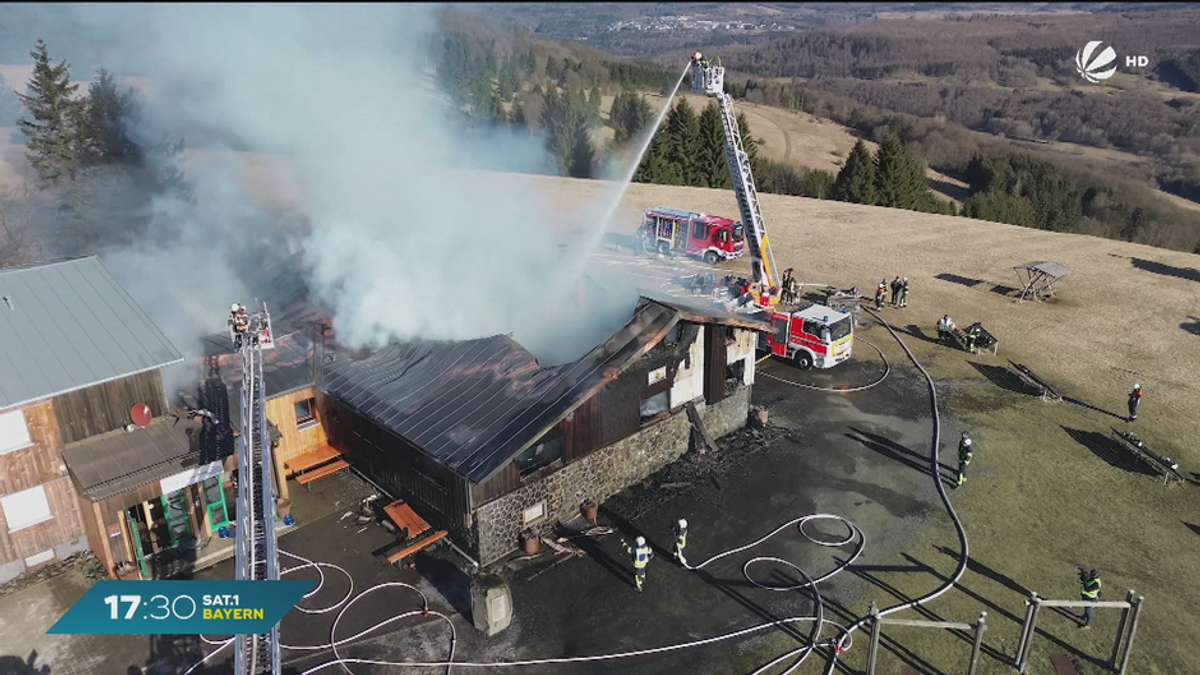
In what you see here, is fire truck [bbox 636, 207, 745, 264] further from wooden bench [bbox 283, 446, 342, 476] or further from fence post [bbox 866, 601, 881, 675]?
fence post [bbox 866, 601, 881, 675]

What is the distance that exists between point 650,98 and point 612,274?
5431cm

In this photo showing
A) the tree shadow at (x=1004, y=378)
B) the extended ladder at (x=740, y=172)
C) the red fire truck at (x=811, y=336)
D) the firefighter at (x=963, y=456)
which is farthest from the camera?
the extended ladder at (x=740, y=172)

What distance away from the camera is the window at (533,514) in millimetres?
17683

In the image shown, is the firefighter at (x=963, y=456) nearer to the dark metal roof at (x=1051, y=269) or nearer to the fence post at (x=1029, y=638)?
the fence post at (x=1029, y=638)

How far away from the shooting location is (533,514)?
703 inches

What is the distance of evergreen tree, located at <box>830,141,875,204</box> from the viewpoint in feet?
192

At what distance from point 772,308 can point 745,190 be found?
4.96m

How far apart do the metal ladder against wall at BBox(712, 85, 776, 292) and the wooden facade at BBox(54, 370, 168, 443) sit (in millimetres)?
21430

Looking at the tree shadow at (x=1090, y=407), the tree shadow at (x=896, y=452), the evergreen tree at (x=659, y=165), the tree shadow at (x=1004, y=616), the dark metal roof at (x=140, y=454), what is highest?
the evergreen tree at (x=659, y=165)

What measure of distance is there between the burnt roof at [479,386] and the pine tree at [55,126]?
2920 centimetres

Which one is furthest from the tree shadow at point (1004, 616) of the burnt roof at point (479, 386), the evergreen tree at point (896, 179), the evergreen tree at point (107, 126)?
the evergreen tree at point (896, 179)

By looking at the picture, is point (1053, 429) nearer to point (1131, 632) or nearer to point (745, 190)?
point (1131, 632)

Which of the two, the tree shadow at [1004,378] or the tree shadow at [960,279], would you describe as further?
the tree shadow at [960,279]

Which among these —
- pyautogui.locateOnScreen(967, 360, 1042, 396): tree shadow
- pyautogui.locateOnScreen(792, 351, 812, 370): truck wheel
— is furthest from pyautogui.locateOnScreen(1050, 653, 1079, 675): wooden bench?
pyautogui.locateOnScreen(792, 351, 812, 370): truck wheel
